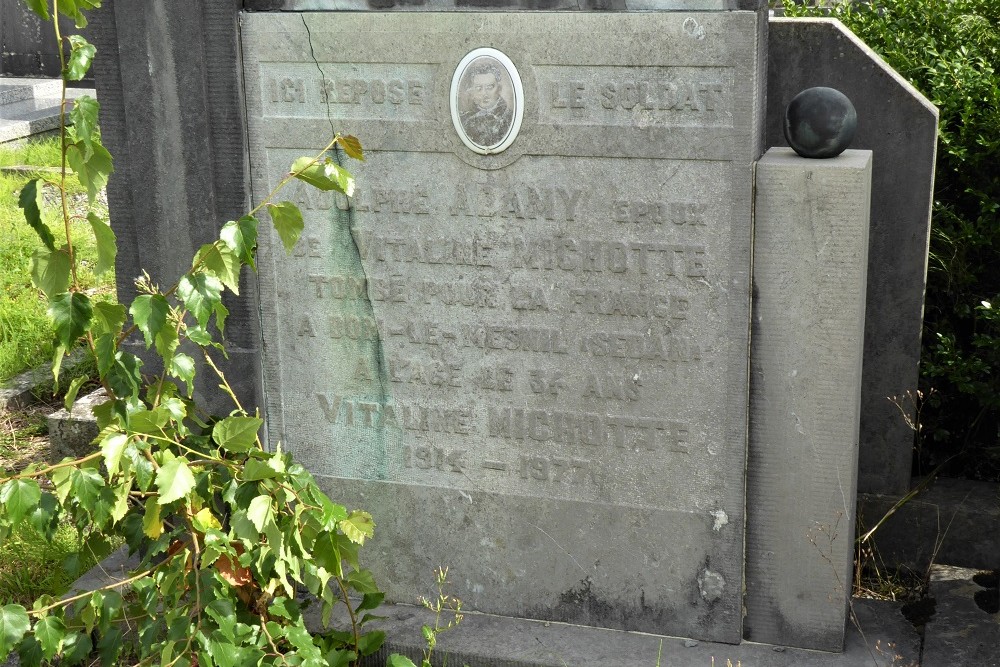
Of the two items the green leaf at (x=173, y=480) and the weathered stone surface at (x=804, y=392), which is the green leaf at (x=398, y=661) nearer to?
the green leaf at (x=173, y=480)

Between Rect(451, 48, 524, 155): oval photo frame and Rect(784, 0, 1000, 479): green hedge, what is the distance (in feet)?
4.71

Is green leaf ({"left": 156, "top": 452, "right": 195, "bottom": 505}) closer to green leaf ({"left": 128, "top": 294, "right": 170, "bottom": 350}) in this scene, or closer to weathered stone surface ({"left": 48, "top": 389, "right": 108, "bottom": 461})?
green leaf ({"left": 128, "top": 294, "right": 170, "bottom": 350})

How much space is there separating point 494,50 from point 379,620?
1.48 meters

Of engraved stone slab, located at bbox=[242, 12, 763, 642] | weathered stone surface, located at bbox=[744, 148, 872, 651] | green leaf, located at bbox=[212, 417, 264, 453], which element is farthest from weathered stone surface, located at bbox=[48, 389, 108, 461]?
weathered stone surface, located at bbox=[744, 148, 872, 651]

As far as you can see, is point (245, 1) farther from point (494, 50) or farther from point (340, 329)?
point (340, 329)

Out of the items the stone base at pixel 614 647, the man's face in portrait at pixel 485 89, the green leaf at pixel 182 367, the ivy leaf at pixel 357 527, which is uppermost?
the man's face in portrait at pixel 485 89

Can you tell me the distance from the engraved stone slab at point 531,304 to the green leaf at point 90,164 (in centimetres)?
70

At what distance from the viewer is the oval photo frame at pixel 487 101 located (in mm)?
2570

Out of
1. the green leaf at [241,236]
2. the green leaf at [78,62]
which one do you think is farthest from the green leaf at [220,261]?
the green leaf at [78,62]

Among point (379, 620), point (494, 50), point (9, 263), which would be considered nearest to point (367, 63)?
point (494, 50)

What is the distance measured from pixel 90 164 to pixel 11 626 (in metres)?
0.91

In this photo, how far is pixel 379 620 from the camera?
2895mm

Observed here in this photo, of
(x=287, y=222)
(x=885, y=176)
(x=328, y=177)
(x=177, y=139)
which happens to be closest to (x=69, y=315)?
(x=287, y=222)

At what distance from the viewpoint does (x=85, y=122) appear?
2.11 meters
